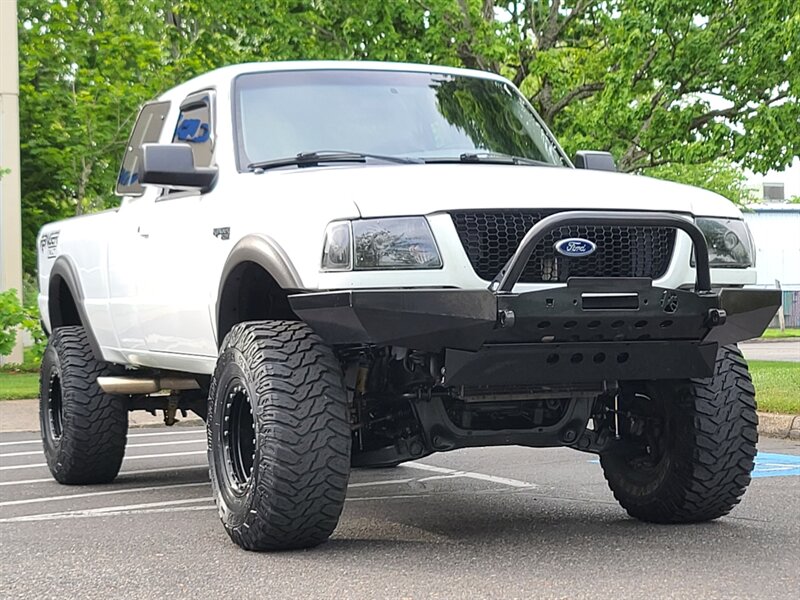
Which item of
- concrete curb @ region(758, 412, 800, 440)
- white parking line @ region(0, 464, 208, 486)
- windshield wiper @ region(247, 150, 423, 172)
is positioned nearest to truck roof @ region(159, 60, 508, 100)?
windshield wiper @ region(247, 150, 423, 172)

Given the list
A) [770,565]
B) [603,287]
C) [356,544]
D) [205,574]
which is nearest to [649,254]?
[603,287]

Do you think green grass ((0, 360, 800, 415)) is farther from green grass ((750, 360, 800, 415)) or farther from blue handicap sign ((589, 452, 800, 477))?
blue handicap sign ((589, 452, 800, 477))

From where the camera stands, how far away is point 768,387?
1393 cm

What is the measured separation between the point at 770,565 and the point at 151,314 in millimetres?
3492

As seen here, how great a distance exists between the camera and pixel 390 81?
284 inches

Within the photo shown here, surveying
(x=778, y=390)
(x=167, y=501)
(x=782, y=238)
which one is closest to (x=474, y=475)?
(x=167, y=501)

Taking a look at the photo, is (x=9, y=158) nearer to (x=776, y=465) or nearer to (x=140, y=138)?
(x=140, y=138)

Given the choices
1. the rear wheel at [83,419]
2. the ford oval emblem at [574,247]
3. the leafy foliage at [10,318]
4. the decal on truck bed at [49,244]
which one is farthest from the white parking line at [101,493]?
the leafy foliage at [10,318]

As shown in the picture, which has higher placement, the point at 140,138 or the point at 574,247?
Result: the point at 140,138

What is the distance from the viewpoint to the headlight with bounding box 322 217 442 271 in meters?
5.50

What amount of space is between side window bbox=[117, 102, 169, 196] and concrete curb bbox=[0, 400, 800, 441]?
4870 mm

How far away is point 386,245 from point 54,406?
4.34m

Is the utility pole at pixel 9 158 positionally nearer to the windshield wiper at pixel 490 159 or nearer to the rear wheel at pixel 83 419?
the rear wheel at pixel 83 419

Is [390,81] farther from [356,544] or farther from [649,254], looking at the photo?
[356,544]
